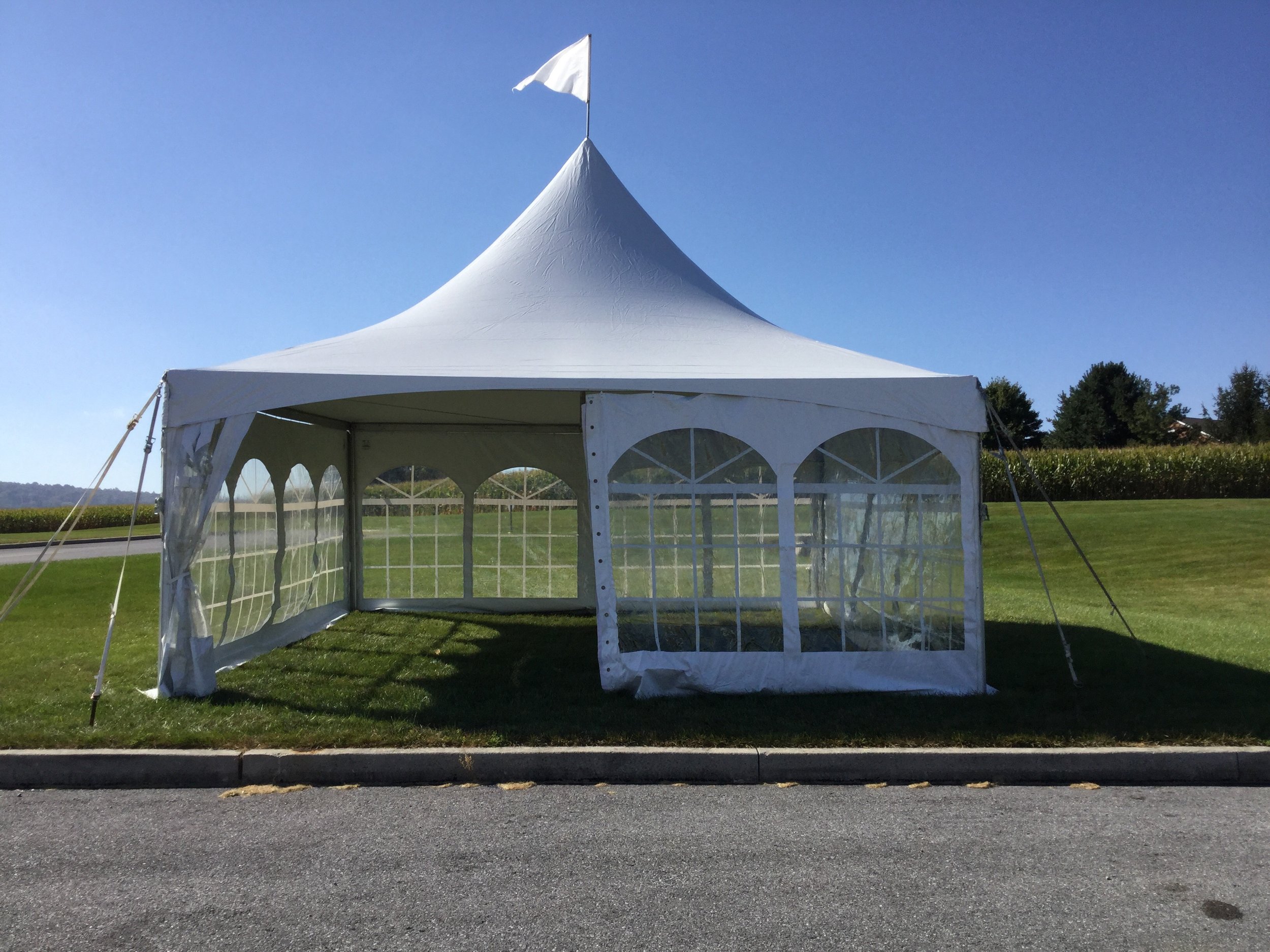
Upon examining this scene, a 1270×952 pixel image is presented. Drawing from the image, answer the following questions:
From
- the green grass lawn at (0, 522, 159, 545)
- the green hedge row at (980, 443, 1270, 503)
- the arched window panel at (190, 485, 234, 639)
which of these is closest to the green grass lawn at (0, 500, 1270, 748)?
the arched window panel at (190, 485, 234, 639)

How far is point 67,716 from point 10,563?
46.0ft

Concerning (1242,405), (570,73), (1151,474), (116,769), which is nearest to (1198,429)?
(1242,405)

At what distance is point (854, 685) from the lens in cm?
639

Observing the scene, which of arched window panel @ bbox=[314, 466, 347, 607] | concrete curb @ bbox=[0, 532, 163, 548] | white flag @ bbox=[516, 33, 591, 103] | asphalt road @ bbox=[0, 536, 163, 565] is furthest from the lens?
concrete curb @ bbox=[0, 532, 163, 548]

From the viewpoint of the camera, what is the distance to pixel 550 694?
20.7 feet

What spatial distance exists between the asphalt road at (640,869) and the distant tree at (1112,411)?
1972 inches

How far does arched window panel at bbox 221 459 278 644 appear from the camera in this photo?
24.5 ft

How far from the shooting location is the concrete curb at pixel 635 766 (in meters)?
4.61

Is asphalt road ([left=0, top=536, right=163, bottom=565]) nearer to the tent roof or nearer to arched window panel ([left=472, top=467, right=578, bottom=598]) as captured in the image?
arched window panel ([left=472, top=467, right=578, bottom=598])

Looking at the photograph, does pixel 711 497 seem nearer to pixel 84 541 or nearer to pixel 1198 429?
pixel 84 541

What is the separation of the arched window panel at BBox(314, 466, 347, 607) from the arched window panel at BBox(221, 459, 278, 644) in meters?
1.20

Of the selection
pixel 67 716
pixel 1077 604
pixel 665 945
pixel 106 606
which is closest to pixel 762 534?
pixel 665 945

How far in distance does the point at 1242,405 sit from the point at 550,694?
4898 cm

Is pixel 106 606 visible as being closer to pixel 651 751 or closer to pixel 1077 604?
pixel 651 751
